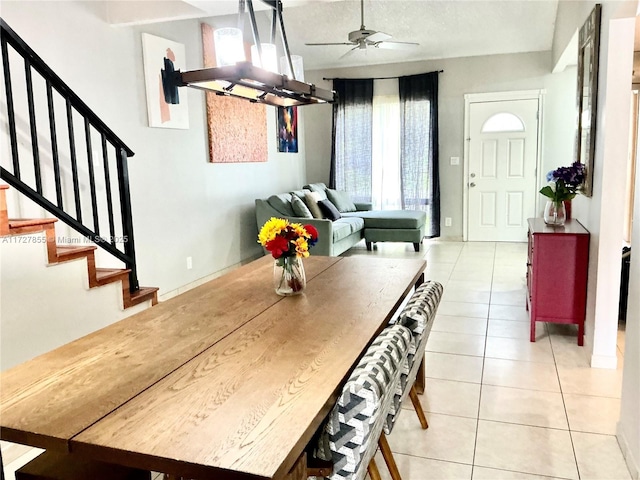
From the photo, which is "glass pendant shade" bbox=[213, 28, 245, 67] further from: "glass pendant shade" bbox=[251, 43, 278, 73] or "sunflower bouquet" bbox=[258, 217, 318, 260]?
"sunflower bouquet" bbox=[258, 217, 318, 260]

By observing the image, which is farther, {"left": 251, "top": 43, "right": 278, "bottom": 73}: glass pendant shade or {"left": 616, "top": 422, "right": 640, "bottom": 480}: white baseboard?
{"left": 251, "top": 43, "right": 278, "bottom": 73}: glass pendant shade

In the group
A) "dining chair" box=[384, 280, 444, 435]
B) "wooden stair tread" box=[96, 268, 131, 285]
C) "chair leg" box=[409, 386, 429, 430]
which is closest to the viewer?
"dining chair" box=[384, 280, 444, 435]

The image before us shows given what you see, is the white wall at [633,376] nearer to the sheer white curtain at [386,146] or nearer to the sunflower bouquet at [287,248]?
the sunflower bouquet at [287,248]

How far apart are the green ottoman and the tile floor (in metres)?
2.43

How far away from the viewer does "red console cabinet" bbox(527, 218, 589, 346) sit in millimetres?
3300

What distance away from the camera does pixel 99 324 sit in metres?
2.74

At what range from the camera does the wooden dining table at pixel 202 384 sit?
1.08 m

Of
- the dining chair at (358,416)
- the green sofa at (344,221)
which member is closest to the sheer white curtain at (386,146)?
the green sofa at (344,221)

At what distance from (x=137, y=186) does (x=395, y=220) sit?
11.3ft

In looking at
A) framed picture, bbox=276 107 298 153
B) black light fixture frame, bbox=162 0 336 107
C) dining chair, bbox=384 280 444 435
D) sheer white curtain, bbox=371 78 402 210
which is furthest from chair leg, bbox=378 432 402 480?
sheer white curtain, bbox=371 78 402 210

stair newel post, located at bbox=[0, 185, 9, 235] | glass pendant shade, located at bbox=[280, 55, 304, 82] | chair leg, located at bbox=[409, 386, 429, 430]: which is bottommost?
chair leg, located at bbox=[409, 386, 429, 430]

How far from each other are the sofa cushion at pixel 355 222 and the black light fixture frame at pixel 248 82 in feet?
12.5

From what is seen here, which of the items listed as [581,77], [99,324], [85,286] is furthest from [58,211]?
[581,77]

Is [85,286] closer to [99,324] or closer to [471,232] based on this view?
[99,324]
